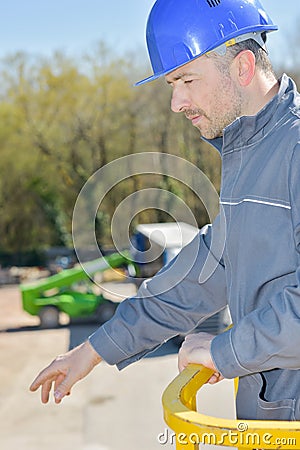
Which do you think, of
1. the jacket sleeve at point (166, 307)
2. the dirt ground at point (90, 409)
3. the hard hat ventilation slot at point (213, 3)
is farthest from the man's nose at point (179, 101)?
the dirt ground at point (90, 409)

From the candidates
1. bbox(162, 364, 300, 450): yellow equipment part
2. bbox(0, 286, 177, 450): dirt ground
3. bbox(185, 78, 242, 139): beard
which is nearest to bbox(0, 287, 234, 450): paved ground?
bbox(0, 286, 177, 450): dirt ground

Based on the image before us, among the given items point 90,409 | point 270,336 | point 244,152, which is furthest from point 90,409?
point 270,336

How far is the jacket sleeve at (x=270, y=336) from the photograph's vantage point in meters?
1.03

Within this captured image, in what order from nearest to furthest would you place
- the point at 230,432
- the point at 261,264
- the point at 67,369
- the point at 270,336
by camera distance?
the point at 230,432 < the point at 270,336 < the point at 261,264 < the point at 67,369

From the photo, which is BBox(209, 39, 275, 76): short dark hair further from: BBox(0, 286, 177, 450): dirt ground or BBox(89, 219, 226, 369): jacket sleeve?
BBox(0, 286, 177, 450): dirt ground

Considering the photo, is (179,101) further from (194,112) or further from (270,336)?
(270,336)

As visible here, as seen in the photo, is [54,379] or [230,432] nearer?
[230,432]

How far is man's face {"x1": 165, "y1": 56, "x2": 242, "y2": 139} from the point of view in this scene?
1210 mm

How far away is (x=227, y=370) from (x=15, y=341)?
414 inches

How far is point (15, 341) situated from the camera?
11273 millimetres

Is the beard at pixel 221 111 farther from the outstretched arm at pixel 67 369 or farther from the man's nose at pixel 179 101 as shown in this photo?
the outstretched arm at pixel 67 369

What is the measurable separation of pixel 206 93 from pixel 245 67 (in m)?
0.08

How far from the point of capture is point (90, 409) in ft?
24.2

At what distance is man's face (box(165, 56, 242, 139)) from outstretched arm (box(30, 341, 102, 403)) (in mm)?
498
